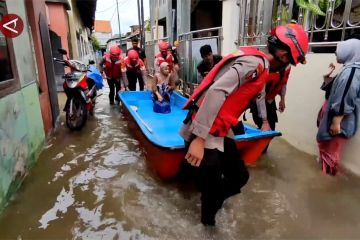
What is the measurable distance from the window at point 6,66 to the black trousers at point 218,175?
2.06 m

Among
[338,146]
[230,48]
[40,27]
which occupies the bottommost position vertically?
[338,146]

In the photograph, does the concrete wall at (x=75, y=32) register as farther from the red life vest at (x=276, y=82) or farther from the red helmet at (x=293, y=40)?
the red helmet at (x=293, y=40)

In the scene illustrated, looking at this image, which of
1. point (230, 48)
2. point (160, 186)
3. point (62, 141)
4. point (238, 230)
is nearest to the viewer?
point (238, 230)

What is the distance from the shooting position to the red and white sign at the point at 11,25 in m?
2.96

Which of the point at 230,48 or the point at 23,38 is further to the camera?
the point at 230,48

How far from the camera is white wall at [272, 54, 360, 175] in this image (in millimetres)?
3800

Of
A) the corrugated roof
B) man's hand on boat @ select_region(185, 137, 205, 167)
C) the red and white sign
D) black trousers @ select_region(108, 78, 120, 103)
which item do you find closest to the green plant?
man's hand on boat @ select_region(185, 137, 205, 167)

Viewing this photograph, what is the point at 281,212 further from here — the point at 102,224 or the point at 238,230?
the point at 102,224

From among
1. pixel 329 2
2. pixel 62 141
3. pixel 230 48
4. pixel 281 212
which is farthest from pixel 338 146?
pixel 62 141

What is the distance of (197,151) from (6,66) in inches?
96.3

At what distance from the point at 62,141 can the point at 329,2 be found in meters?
4.58

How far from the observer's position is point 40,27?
15.6 feet

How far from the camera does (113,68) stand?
7.14 meters

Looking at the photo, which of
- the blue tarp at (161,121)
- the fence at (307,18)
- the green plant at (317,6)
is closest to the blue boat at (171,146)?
the blue tarp at (161,121)
